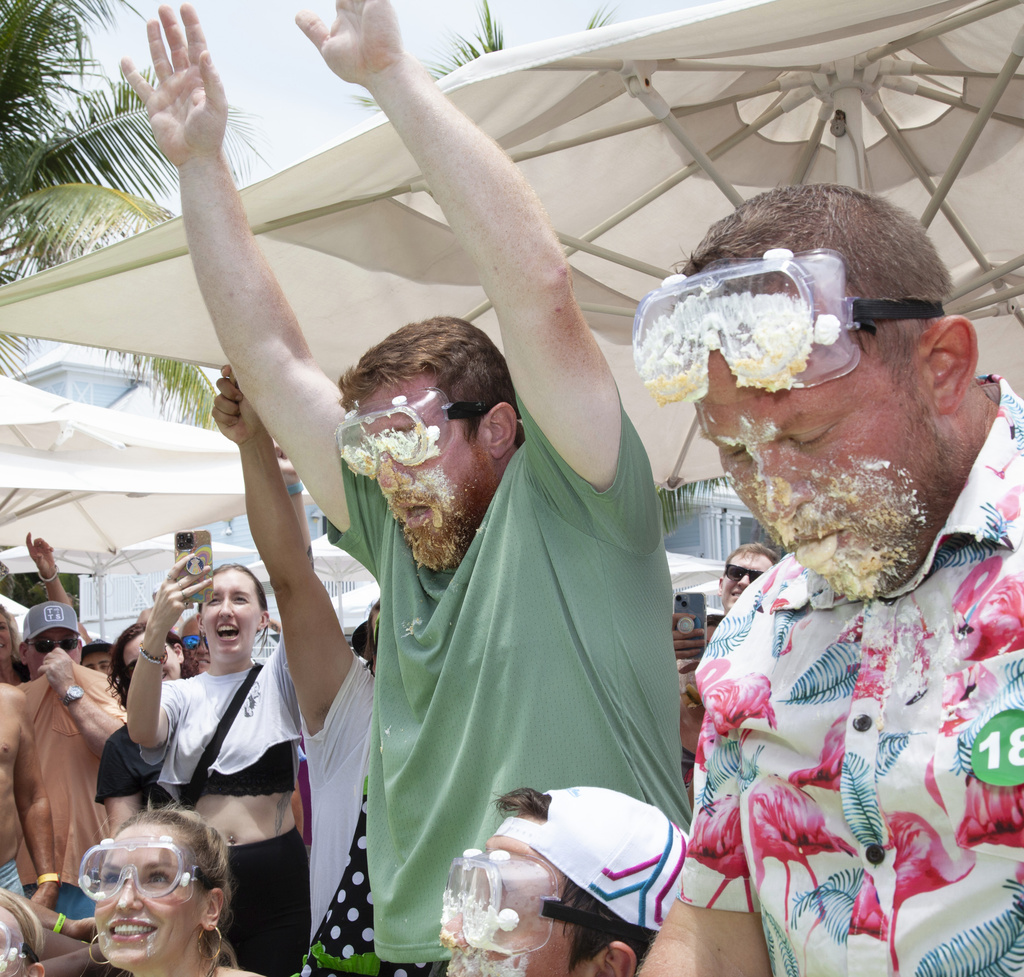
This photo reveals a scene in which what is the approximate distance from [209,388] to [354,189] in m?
12.4

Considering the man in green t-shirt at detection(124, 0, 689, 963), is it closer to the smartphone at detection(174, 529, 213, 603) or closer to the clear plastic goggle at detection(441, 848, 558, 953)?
the clear plastic goggle at detection(441, 848, 558, 953)

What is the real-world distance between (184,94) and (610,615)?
152 cm

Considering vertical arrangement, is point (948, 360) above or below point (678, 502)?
below

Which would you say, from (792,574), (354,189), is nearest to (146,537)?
(354,189)

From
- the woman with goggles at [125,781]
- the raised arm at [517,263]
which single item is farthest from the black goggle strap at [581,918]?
the woman with goggles at [125,781]

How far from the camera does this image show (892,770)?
3.75ft

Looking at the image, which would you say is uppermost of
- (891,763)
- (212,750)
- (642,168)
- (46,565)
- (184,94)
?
(642,168)

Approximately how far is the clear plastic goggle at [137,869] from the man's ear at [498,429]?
1800 mm

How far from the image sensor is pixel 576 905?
5.72 ft

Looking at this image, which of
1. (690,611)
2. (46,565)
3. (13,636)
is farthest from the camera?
(46,565)

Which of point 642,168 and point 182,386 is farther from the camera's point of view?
point 182,386

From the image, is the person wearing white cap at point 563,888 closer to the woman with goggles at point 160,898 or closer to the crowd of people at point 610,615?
the crowd of people at point 610,615

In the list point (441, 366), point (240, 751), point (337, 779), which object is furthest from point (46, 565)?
point (441, 366)

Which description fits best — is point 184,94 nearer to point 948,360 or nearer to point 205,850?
point 948,360
